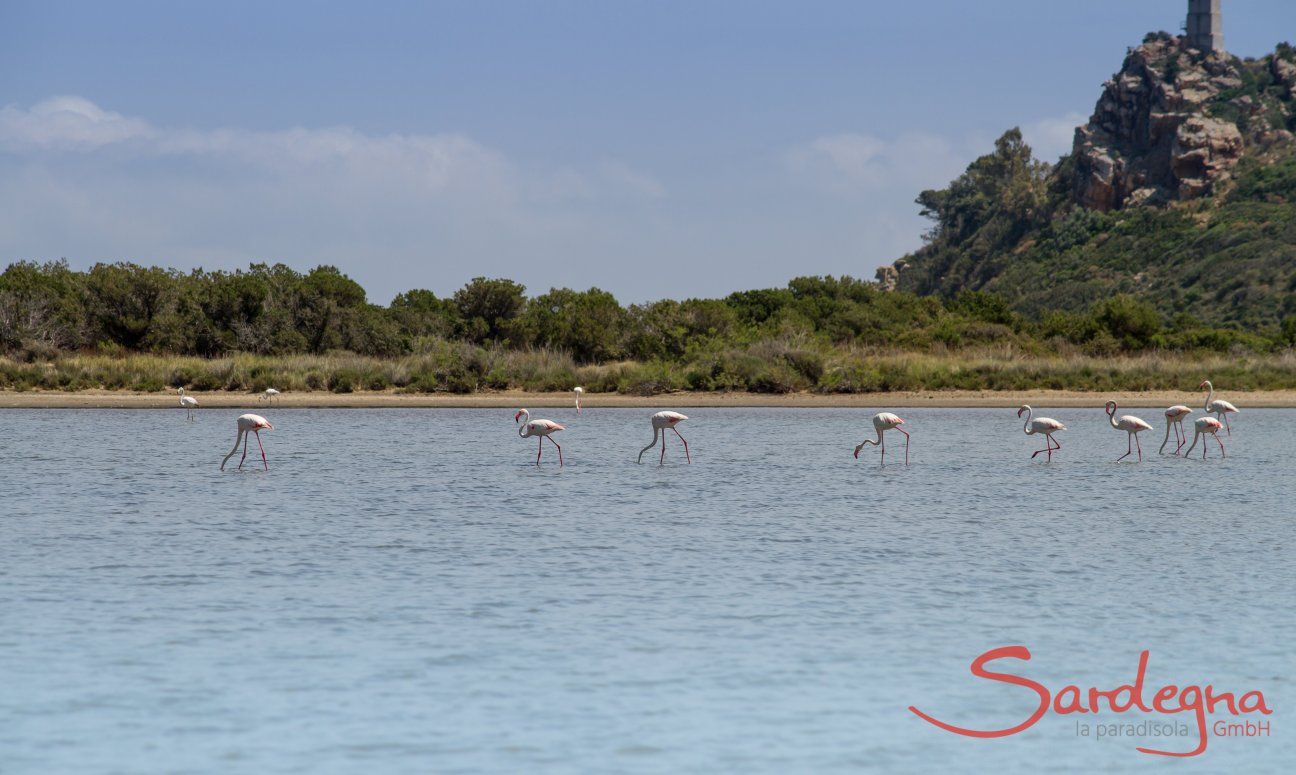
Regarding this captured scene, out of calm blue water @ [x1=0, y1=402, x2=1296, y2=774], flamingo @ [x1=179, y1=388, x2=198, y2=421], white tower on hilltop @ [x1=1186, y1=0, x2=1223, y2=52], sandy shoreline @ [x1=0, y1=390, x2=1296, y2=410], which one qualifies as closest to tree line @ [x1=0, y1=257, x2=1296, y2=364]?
sandy shoreline @ [x1=0, y1=390, x2=1296, y2=410]

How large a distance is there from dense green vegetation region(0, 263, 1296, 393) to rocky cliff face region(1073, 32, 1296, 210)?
37.2 meters

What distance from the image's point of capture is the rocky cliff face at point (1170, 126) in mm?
82812

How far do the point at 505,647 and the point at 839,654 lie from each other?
6.48 ft

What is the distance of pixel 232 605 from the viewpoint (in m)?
8.95

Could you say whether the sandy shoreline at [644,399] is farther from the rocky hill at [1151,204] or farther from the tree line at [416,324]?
the rocky hill at [1151,204]

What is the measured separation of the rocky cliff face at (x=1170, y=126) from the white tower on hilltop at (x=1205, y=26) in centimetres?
103

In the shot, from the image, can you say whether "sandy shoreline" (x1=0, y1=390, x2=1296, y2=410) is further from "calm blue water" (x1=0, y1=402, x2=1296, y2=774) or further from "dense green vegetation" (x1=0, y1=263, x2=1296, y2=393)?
"calm blue water" (x1=0, y1=402, x2=1296, y2=774)

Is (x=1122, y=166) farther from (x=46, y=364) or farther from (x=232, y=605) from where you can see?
(x=232, y=605)

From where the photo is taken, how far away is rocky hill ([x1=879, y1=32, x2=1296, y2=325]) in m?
68.9

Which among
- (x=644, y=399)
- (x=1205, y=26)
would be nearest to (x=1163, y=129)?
(x=1205, y=26)

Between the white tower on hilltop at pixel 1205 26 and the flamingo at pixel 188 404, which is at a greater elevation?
the white tower on hilltop at pixel 1205 26

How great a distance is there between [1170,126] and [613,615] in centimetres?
8670

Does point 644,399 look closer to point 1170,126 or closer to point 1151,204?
point 1151,204

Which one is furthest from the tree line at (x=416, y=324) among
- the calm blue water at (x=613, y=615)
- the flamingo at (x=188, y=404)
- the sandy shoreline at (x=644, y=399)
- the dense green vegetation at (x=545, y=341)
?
the calm blue water at (x=613, y=615)
